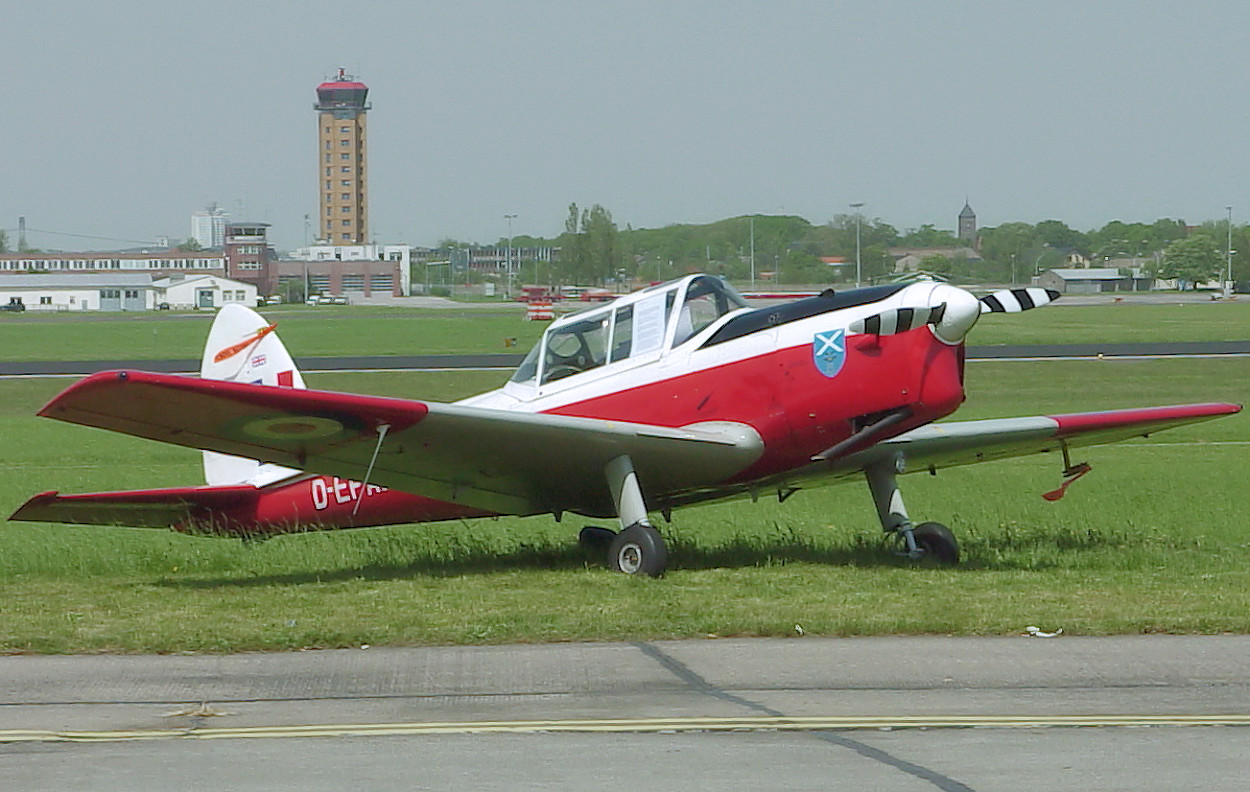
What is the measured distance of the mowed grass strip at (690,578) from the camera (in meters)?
8.89

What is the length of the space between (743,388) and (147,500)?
14.9ft

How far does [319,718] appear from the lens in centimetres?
666

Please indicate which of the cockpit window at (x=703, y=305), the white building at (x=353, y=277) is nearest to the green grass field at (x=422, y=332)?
the cockpit window at (x=703, y=305)

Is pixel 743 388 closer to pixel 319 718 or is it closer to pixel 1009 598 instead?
pixel 1009 598

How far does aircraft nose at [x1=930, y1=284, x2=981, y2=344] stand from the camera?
34.8 ft

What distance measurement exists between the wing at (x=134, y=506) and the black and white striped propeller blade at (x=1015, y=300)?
19.8 feet

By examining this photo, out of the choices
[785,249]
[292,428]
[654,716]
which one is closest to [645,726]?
[654,716]

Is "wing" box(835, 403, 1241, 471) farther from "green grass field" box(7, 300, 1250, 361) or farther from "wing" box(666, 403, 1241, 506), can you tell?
"green grass field" box(7, 300, 1250, 361)

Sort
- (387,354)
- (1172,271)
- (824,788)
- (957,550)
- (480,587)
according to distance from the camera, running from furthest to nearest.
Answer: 1. (1172,271)
2. (387,354)
3. (957,550)
4. (480,587)
5. (824,788)

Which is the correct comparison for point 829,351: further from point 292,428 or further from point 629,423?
point 292,428

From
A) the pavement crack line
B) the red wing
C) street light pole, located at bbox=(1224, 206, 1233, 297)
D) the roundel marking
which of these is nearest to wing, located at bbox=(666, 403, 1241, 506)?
the red wing

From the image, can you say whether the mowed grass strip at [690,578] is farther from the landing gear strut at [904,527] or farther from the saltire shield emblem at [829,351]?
the saltire shield emblem at [829,351]

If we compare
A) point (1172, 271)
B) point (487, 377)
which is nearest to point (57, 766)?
point (487, 377)

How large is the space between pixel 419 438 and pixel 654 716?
453 cm
